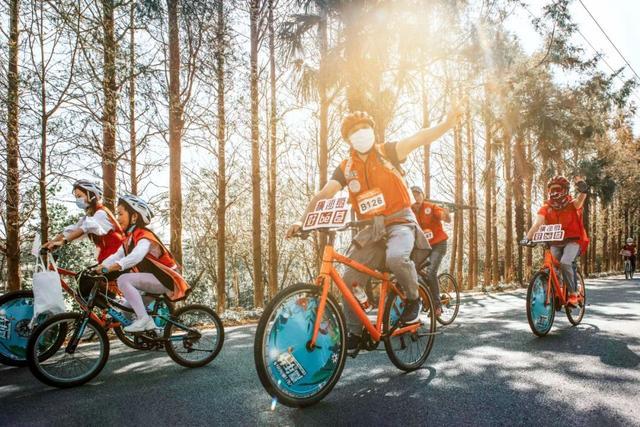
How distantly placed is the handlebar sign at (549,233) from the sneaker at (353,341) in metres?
3.93

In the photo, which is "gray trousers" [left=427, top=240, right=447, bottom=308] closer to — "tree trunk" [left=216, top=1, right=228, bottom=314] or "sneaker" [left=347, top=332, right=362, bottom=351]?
"sneaker" [left=347, top=332, right=362, bottom=351]

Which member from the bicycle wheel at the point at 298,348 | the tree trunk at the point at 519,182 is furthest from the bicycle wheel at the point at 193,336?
the tree trunk at the point at 519,182

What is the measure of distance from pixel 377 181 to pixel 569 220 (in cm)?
397

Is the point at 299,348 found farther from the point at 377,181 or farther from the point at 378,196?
the point at 377,181

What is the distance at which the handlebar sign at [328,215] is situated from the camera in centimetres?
341

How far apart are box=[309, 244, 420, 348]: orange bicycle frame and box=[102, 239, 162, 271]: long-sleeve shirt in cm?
202

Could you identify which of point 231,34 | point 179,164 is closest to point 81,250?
point 179,164

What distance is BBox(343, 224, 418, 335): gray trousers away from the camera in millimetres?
3850

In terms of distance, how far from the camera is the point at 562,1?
13.2 meters

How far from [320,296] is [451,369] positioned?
1712 millimetres

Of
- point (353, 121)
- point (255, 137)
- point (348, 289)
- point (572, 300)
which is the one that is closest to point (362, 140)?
point (353, 121)

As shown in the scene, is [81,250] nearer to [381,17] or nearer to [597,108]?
[381,17]

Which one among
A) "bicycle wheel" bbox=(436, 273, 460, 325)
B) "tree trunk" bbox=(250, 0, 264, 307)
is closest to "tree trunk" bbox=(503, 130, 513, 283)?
"tree trunk" bbox=(250, 0, 264, 307)

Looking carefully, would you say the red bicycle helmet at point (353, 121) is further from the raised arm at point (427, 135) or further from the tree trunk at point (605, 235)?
the tree trunk at point (605, 235)
